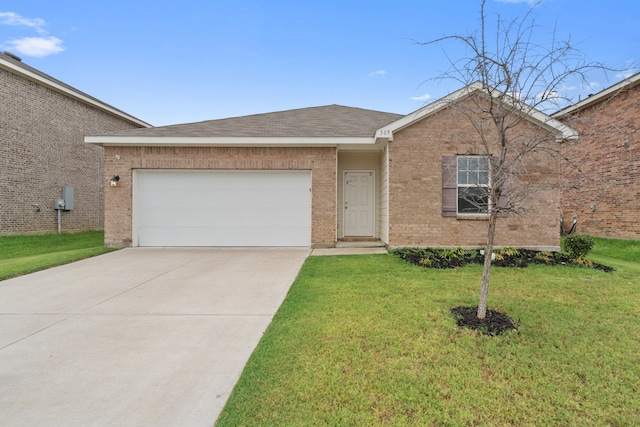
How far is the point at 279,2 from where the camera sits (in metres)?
11.4

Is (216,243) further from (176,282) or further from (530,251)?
(530,251)

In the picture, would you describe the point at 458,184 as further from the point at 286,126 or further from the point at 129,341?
the point at 129,341

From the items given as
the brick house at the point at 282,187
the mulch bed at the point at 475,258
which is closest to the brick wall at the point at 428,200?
the brick house at the point at 282,187

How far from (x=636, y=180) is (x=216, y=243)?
13.3 meters

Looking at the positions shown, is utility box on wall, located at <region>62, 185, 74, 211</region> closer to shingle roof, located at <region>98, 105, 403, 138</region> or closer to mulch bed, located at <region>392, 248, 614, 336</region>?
shingle roof, located at <region>98, 105, 403, 138</region>

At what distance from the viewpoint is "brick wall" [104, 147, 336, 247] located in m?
9.37

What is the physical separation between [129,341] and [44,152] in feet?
43.2

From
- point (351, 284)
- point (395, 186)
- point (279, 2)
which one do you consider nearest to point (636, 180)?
point (395, 186)

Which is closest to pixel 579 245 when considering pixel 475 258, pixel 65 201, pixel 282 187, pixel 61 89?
pixel 475 258

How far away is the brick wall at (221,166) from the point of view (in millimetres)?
9367

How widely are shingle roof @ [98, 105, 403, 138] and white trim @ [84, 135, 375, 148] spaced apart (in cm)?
11

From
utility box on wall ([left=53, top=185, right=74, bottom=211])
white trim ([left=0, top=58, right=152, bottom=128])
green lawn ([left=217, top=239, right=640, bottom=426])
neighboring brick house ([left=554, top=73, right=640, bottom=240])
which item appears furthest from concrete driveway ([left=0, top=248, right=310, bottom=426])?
neighboring brick house ([left=554, top=73, right=640, bottom=240])

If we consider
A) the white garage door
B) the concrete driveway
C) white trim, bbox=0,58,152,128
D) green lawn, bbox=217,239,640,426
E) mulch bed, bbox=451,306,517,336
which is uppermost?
white trim, bbox=0,58,152,128

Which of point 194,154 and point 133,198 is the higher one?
point 194,154
